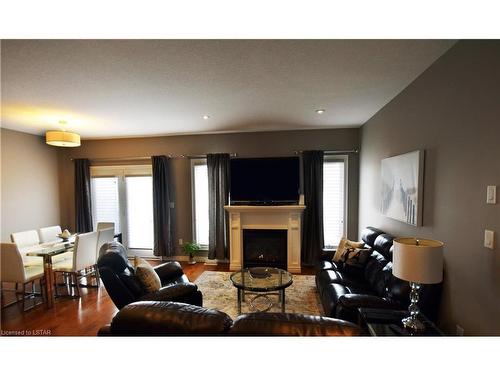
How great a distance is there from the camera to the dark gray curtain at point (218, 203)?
15.0ft

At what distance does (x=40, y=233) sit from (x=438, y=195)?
18.8 feet

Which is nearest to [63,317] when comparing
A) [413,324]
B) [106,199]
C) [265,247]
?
[106,199]

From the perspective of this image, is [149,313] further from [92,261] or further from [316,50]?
[92,261]

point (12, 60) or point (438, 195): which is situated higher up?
point (12, 60)

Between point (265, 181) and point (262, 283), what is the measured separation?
7.09ft

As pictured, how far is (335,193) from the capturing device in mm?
4480

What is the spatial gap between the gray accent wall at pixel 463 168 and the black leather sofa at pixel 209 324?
1.12 metres

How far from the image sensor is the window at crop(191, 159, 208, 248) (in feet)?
15.9

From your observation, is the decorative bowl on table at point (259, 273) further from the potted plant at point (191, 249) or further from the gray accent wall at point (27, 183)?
the gray accent wall at point (27, 183)

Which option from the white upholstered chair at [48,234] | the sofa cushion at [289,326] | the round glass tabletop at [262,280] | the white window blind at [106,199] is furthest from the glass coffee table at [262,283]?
the white window blind at [106,199]

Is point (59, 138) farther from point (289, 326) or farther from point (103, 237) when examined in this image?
point (289, 326)

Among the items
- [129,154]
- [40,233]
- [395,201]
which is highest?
[129,154]
